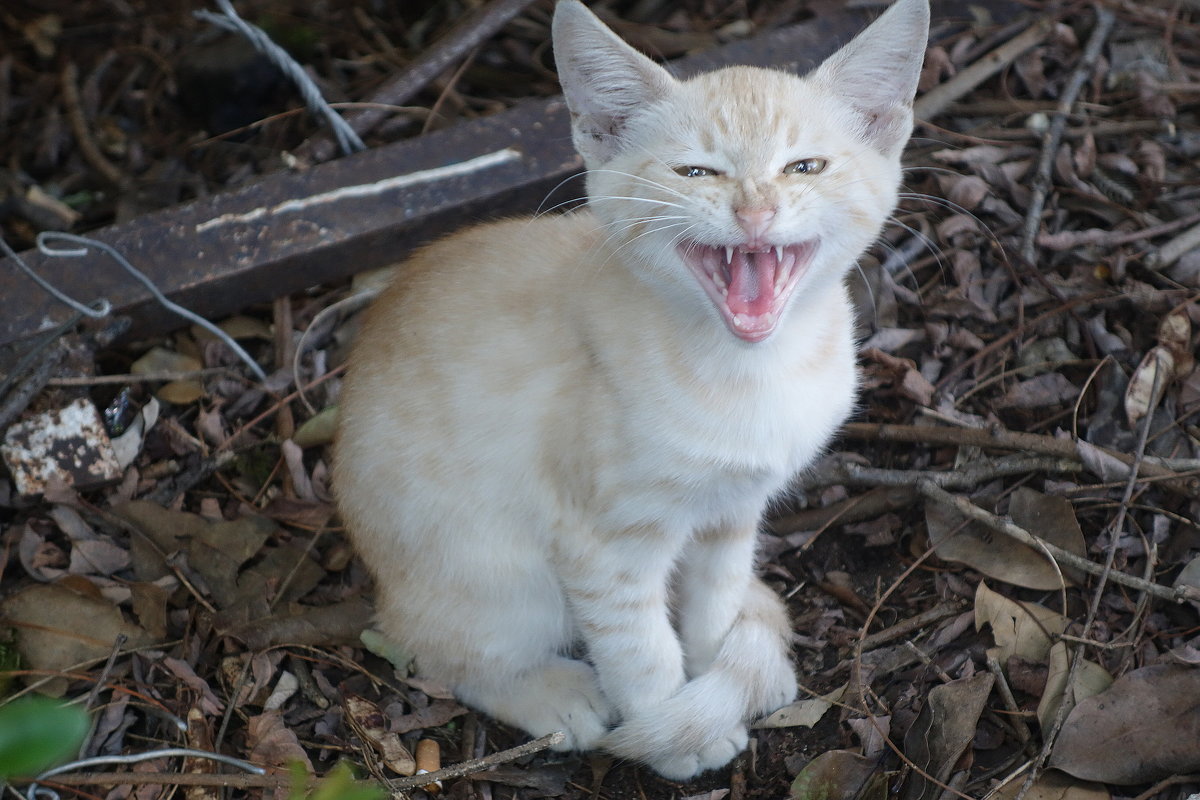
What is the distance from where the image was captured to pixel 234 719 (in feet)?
8.53

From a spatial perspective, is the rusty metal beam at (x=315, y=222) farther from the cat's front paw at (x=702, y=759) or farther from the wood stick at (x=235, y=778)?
the cat's front paw at (x=702, y=759)

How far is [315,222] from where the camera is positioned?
324 cm

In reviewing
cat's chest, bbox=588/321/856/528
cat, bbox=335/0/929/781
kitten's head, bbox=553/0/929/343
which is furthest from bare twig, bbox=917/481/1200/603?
kitten's head, bbox=553/0/929/343

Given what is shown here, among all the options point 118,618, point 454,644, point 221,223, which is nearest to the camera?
point 454,644

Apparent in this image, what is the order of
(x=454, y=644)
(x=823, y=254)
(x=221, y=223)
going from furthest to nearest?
(x=221, y=223)
(x=454, y=644)
(x=823, y=254)

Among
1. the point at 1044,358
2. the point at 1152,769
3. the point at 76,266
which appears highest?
the point at 76,266

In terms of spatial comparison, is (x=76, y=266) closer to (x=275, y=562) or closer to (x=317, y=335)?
(x=317, y=335)

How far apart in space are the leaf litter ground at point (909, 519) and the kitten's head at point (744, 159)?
622 mm

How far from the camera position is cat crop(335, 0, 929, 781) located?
2014 mm

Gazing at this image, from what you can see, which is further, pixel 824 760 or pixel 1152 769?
pixel 824 760

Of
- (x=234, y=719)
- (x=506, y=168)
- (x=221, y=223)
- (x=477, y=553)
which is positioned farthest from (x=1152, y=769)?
(x=221, y=223)

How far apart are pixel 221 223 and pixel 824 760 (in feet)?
7.76

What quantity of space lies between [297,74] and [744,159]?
6.50ft

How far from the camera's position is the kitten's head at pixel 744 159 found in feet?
6.32
